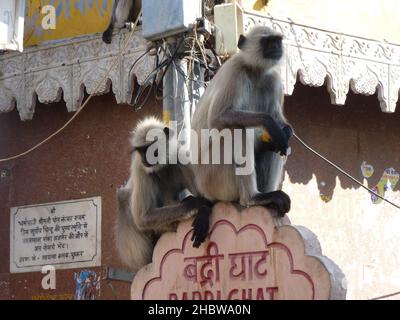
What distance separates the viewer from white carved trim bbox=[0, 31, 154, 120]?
720 cm

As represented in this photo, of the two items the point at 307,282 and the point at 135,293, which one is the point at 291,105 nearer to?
the point at 135,293

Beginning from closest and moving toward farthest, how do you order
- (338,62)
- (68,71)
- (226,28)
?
(226,28) → (338,62) → (68,71)

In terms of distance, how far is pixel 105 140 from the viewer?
25.1ft

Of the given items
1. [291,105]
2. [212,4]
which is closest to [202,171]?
[212,4]

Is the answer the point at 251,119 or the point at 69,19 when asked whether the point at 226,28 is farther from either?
the point at 69,19

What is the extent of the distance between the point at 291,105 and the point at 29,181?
221 cm

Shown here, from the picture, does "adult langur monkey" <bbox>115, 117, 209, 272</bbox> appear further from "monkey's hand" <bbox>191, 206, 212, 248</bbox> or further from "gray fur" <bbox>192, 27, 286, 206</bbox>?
"monkey's hand" <bbox>191, 206, 212, 248</bbox>

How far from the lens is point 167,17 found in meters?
5.77

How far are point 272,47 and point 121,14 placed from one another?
7.60ft

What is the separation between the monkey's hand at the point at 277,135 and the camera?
473 cm

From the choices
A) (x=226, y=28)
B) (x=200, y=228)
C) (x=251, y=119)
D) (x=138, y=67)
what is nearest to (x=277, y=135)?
(x=251, y=119)

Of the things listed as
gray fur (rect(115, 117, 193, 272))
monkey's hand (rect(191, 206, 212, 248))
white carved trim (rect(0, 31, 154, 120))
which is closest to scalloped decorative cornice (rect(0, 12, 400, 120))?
white carved trim (rect(0, 31, 154, 120))

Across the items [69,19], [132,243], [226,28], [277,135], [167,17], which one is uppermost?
[69,19]

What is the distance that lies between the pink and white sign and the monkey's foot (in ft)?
0.39
